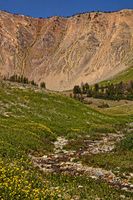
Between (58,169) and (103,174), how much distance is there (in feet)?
9.26

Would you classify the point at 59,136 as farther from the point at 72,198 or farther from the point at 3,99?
the point at 72,198

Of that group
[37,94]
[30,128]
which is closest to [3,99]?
[37,94]

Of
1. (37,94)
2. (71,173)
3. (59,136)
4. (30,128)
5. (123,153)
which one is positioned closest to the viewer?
(71,173)

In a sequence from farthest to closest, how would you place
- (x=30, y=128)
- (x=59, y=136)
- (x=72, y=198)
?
(x=59, y=136), (x=30, y=128), (x=72, y=198)

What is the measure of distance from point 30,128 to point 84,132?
32.5 ft

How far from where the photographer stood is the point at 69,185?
2298 cm

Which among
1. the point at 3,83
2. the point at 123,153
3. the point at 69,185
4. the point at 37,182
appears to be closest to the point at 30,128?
the point at 123,153

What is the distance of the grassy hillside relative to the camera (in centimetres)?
1794

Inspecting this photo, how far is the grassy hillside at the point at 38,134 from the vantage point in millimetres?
17939

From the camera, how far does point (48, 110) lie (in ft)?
224

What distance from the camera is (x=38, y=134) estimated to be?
4641 cm

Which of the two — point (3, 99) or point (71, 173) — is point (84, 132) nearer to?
point (3, 99)

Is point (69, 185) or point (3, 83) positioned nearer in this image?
point (69, 185)

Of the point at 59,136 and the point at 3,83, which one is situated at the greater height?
the point at 3,83
